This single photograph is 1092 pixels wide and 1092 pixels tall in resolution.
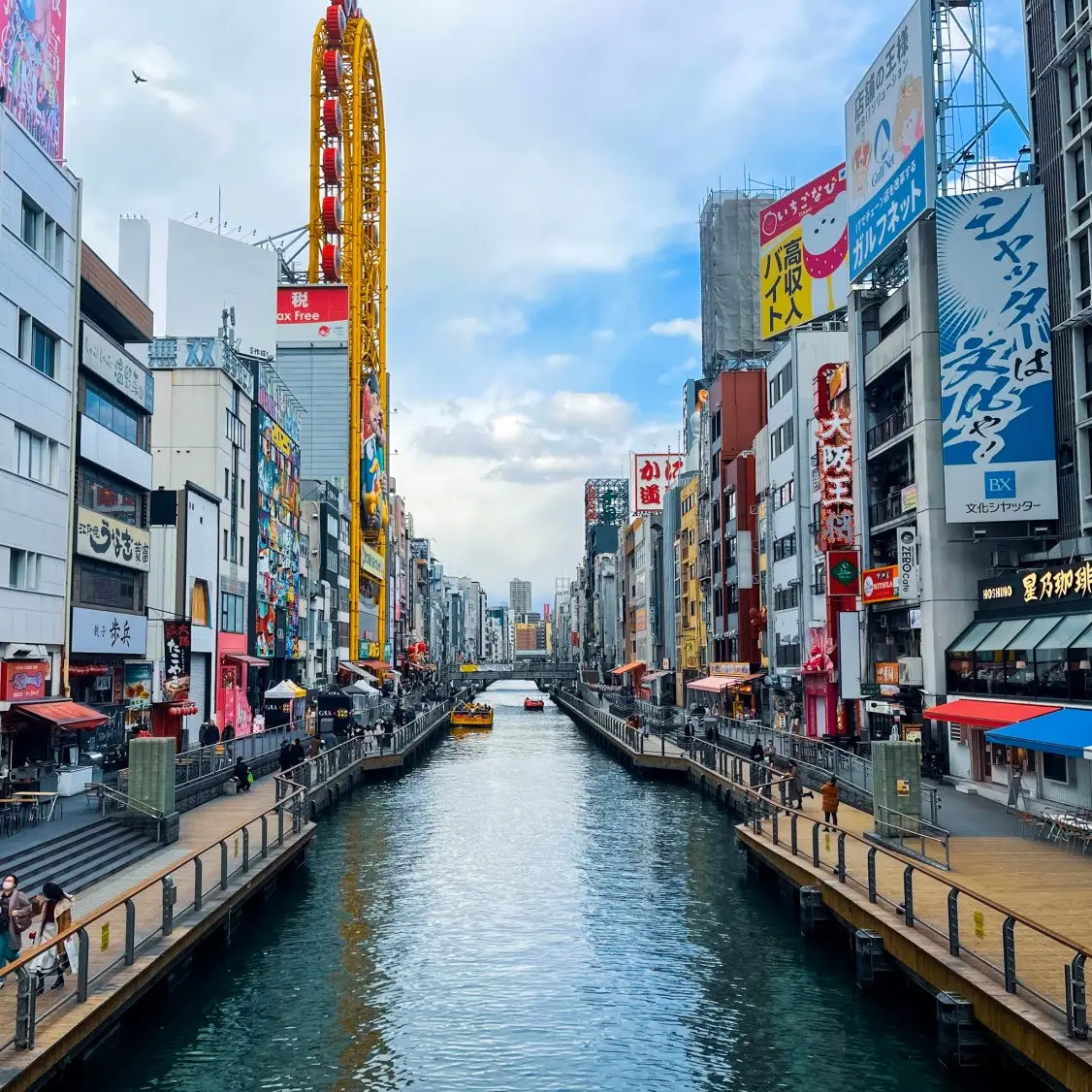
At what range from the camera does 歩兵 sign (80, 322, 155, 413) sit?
4475cm

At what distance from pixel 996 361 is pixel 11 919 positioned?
3577 centimetres

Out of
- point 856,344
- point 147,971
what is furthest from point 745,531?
point 147,971

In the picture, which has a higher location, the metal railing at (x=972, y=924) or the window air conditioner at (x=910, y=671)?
the window air conditioner at (x=910, y=671)

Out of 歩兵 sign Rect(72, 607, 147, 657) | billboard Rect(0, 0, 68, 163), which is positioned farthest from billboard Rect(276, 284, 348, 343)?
billboard Rect(0, 0, 68, 163)

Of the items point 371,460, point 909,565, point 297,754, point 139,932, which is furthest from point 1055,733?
point 371,460

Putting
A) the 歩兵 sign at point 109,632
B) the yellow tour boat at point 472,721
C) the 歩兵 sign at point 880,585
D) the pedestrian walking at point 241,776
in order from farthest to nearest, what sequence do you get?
the yellow tour boat at point 472,721 → the 歩兵 sign at point 880,585 → the 歩兵 sign at point 109,632 → the pedestrian walking at point 241,776

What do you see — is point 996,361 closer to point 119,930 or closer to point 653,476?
point 119,930

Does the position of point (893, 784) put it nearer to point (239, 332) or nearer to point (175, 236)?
point (239, 332)

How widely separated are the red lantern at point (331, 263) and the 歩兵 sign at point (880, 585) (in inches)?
3282

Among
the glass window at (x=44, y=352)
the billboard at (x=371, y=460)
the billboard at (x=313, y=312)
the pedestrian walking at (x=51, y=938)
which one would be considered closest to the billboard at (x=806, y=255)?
the glass window at (x=44, y=352)

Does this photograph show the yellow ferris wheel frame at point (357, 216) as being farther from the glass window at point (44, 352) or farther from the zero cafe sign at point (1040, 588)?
the zero cafe sign at point (1040, 588)

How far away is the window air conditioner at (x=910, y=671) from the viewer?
46.0 m

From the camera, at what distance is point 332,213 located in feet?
391

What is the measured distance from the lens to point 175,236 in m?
104
